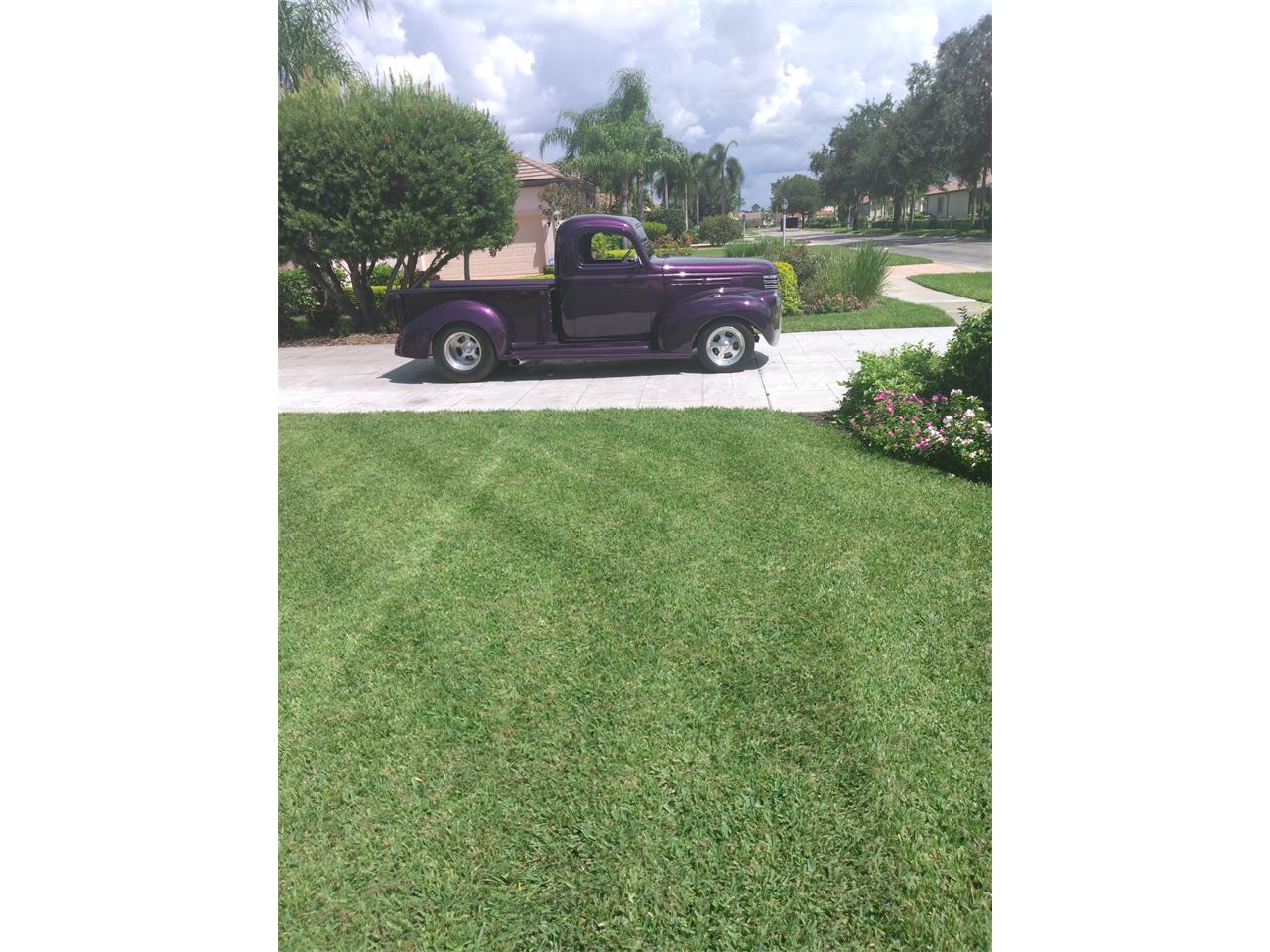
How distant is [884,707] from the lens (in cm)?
305

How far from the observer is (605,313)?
9.66 metres

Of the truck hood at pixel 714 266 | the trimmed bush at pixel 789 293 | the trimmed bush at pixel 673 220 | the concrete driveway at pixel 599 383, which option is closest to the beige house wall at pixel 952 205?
the trimmed bush at pixel 673 220

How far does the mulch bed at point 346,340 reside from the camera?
14.5 meters

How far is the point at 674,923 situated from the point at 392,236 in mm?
12423

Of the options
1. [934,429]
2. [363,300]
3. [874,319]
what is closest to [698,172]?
[363,300]

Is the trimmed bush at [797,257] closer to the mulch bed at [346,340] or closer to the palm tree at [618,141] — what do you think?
the mulch bed at [346,340]

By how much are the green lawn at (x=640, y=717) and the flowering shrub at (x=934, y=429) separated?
0.32 metres

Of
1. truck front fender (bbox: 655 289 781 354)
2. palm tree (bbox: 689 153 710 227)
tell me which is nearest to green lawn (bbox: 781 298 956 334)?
truck front fender (bbox: 655 289 781 354)

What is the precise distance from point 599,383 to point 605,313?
2.57 feet

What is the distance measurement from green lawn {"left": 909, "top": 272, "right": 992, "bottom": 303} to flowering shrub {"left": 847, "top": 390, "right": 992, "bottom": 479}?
10.4m

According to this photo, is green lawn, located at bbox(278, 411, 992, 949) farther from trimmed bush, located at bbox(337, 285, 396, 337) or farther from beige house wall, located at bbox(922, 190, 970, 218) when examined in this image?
beige house wall, located at bbox(922, 190, 970, 218)

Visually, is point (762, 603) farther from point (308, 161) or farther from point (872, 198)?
point (872, 198)

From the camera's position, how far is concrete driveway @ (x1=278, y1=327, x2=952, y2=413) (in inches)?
336

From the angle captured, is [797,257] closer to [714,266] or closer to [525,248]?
[714,266]
